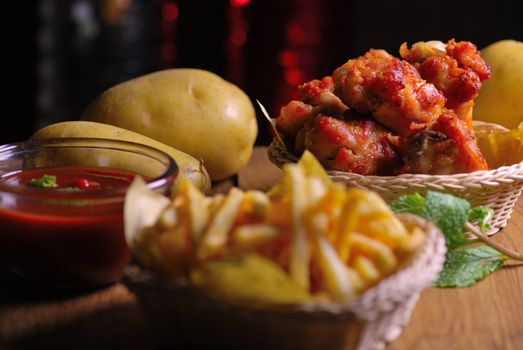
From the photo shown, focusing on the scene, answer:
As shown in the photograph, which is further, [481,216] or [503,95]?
[503,95]

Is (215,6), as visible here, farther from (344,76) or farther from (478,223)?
(478,223)

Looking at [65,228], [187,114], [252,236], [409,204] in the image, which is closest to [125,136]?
[187,114]

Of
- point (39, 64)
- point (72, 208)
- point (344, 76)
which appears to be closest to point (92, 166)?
point (72, 208)

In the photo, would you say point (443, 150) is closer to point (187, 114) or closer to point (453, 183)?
point (453, 183)

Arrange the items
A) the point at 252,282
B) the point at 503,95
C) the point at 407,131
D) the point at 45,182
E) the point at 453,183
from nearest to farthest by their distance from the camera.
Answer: the point at 252,282 < the point at 45,182 < the point at 453,183 < the point at 407,131 < the point at 503,95

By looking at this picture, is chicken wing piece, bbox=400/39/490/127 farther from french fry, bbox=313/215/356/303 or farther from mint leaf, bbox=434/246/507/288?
french fry, bbox=313/215/356/303

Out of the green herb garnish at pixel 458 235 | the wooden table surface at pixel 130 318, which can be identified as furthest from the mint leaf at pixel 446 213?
the wooden table surface at pixel 130 318

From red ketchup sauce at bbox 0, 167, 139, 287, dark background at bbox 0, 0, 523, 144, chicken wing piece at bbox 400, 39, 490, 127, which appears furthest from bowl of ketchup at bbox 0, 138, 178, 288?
dark background at bbox 0, 0, 523, 144
